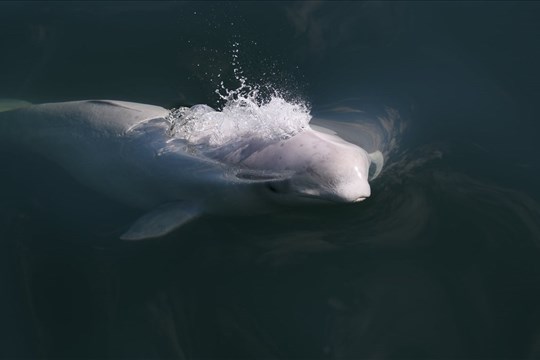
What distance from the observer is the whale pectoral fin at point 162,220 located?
6.58 meters

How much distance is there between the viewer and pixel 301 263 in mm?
6352

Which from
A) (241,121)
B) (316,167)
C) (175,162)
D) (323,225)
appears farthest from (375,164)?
(175,162)

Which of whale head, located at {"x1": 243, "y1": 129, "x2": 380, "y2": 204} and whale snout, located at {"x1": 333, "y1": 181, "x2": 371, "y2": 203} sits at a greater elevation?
whale head, located at {"x1": 243, "y1": 129, "x2": 380, "y2": 204}

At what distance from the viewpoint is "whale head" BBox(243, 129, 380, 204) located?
6109 mm

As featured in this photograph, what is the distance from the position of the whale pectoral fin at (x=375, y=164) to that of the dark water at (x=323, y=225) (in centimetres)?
10

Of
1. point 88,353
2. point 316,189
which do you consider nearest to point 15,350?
point 88,353

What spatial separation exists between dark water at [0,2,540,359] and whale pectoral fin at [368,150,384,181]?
3.8 inches

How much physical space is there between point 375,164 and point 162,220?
7.73 ft

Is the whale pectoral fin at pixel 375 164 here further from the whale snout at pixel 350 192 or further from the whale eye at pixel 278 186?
the whale eye at pixel 278 186

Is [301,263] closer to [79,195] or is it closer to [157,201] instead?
[157,201]

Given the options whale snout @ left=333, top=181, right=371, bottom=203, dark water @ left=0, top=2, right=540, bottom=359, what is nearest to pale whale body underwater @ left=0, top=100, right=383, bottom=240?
whale snout @ left=333, top=181, right=371, bottom=203

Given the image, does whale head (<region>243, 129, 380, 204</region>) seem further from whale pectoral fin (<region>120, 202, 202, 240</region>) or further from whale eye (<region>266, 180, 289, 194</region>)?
whale pectoral fin (<region>120, 202, 202, 240</region>)

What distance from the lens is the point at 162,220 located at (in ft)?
22.2

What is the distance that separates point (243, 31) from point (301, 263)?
13.7 feet
